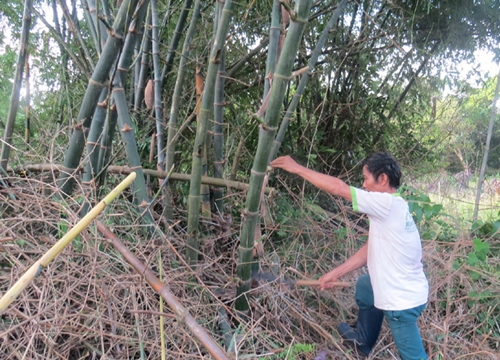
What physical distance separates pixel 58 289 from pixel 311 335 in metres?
1.34

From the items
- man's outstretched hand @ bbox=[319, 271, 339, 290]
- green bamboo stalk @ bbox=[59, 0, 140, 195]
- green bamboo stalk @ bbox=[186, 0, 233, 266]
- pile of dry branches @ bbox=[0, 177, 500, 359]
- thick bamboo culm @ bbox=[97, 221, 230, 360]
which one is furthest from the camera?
man's outstretched hand @ bbox=[319, 271, 339, 290]

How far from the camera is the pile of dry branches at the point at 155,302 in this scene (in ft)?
4.75

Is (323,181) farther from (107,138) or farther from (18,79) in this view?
(18,79)

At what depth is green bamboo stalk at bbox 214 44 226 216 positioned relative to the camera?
80.9 inches

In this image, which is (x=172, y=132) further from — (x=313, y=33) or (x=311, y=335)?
(x=313, y=33)

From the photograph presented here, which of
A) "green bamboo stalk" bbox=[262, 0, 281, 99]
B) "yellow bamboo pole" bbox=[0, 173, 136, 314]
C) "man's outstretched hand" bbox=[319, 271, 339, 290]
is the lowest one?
"man's outstretched hand" bbox=[319, 271, 339, 290]

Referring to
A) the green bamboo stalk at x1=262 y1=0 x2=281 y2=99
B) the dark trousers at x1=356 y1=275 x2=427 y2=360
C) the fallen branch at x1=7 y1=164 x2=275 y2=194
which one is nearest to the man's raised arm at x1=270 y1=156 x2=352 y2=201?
the fallen branch at x1=7 y1=164 x2=275 y2=194

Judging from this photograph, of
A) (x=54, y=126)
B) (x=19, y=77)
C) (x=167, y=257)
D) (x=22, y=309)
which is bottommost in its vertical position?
(x=22, y=309)

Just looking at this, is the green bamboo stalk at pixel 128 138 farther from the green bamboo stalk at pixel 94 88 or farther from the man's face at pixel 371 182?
the man's face at pixel 371 182

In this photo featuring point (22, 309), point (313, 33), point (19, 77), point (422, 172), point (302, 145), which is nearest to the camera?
point (22, 309)

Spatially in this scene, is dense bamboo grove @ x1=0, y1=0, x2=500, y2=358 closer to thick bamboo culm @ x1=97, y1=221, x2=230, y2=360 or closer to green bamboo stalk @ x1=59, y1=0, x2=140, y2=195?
green bamboo stalk @ x1=59, y1=0, x2=140, y2=195

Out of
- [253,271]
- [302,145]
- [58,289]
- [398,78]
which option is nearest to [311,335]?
[253,271]

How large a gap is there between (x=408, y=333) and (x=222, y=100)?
5.11 ft

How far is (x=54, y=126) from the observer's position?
9.25ft
